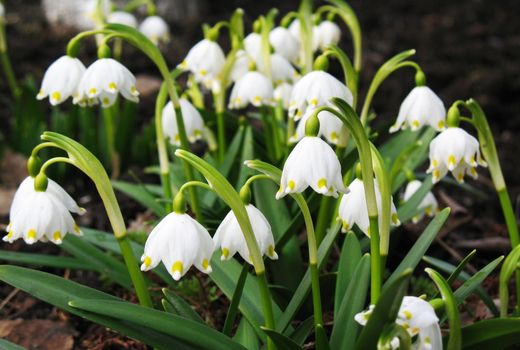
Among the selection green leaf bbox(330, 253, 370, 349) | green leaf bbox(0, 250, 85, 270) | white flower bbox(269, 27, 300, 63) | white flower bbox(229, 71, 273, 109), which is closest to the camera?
green leaf bbox(330, 253, 370, 349)

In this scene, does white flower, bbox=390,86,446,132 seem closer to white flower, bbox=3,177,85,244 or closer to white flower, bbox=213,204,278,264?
white flower, bbox=213,204,278,264

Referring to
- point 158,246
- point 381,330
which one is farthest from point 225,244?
point 381,330

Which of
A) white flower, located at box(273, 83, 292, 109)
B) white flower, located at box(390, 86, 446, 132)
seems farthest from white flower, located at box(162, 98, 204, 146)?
white flower, located at box(390, 86, 446, 132)

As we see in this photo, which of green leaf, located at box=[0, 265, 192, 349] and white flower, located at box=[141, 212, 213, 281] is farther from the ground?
white flower, located at box=[141, 212, 213, 281]

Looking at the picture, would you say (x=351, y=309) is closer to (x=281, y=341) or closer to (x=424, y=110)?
(x=281, y=341)

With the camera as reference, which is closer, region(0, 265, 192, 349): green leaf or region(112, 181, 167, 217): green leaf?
region(0, 265, 192, 349): green leaf
